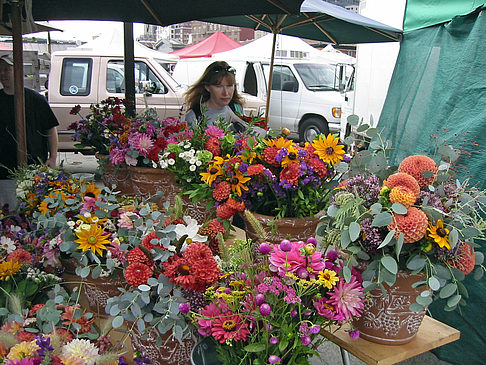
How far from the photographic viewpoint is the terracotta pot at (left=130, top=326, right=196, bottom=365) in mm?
1181

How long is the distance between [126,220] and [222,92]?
199 centimetres

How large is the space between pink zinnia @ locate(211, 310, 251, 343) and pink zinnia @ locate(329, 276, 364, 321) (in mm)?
237

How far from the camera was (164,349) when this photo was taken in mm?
1189

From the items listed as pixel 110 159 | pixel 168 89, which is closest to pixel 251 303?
pixel 110 159

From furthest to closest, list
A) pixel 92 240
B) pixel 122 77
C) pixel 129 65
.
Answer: pixel 122 77 < pixel 129 65 < pixel 92 240

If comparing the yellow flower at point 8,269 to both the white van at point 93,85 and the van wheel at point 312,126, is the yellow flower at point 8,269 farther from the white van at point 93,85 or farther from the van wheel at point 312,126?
the van wheel at point 312,126

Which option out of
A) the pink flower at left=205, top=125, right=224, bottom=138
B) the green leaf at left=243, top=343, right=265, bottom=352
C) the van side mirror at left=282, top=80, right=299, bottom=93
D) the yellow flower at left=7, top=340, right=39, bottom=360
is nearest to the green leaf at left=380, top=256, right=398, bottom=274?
the green leaf at left=243, top=343, right=265, bottom=352

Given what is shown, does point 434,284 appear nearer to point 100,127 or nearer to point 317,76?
point 100,127

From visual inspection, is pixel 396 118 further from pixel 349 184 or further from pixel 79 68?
pixel 79 68

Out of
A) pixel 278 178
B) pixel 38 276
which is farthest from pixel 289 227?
pixel 38 276

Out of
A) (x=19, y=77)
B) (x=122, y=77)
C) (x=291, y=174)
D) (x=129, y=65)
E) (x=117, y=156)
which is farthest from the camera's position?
(x=122, y=77)

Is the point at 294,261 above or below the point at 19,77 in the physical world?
below

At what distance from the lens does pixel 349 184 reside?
130 cm

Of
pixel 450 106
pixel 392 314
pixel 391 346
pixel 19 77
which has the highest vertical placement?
pixel 19 77
